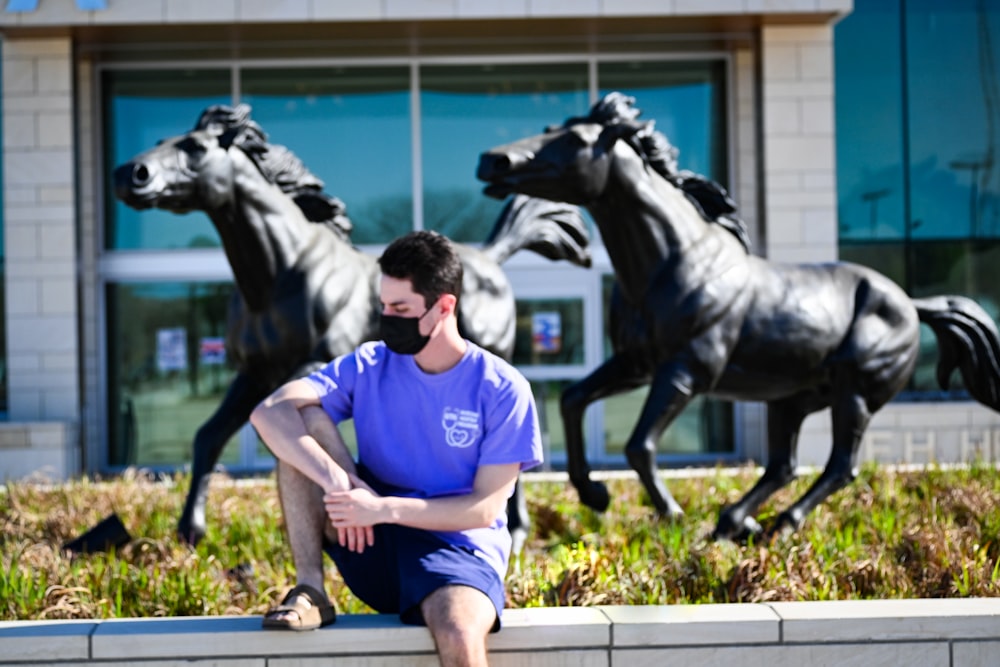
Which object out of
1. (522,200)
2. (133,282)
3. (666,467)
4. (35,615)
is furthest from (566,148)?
(133,282)

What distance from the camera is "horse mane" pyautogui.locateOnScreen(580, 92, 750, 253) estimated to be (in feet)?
18.9

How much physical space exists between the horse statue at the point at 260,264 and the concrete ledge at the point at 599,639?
2407 mm

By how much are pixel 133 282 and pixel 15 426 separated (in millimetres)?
2082

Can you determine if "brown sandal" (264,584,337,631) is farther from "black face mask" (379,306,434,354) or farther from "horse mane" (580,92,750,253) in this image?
"horse mane" (580,92,750,253)

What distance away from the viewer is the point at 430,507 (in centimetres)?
345

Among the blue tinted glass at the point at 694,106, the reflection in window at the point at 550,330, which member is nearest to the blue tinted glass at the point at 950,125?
the blue tinted glass at the point at 694,106

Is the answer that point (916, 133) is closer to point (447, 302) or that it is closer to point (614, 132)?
point (614, 132)

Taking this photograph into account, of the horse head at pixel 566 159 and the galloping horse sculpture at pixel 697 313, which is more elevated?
the horse head at pixel 566 159

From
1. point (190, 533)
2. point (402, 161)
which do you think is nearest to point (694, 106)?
point (402, 161)

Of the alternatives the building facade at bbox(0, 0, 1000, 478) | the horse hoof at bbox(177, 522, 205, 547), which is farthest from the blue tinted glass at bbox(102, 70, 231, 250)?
the horse hoof at bbox(177, 522, 205, 547)

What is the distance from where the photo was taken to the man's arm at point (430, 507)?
3.44 m

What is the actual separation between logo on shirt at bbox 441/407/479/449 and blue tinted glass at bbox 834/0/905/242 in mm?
9884

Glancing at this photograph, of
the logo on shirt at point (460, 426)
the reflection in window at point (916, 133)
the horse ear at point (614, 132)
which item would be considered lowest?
the logo on shirt at point (460, 426)

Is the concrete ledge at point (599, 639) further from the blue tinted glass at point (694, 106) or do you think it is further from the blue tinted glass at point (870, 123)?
the blue tinted glass at point (694, 106)
